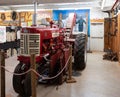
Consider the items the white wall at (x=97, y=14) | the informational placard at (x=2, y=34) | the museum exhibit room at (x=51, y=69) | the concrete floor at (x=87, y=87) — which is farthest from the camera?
the white wall at (x=97, y=14)

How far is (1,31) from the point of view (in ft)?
27.8

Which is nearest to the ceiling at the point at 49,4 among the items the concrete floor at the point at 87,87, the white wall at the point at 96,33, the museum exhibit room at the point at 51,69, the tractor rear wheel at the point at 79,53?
the white wall at the point at 96,33

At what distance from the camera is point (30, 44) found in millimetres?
3863

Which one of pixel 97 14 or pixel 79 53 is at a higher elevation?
pixel 97 14

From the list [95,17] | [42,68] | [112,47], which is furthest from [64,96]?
[95,17]

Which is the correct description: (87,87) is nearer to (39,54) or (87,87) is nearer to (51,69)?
(51,69)

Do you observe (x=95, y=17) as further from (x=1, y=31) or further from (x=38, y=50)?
(x=38, y=50)

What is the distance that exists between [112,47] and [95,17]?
9.37 feet

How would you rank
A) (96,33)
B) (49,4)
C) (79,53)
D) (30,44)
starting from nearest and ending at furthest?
(30,44) < (79,53) < (49,4) < (96,33)

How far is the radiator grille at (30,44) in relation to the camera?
12.7 ft

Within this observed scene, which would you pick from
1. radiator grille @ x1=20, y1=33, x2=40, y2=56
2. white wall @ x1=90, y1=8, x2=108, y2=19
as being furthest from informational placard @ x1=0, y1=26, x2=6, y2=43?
white wall @ x1=90, y1=8, x2=108, y2=19

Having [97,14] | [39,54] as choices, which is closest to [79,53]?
[39,54]

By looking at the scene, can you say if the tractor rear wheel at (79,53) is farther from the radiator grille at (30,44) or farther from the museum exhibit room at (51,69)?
the radiator grille at (30,44)

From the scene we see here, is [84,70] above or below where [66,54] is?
below
